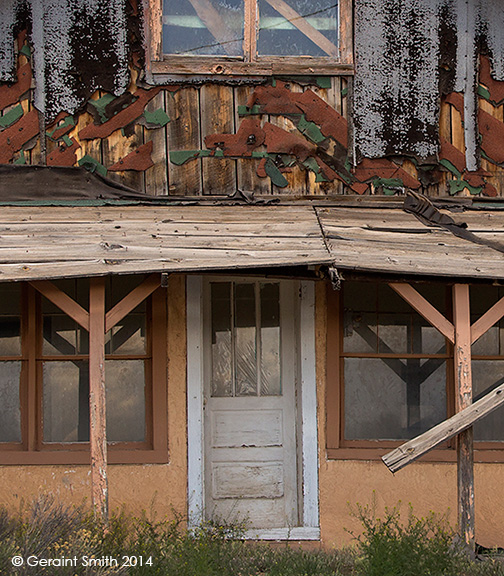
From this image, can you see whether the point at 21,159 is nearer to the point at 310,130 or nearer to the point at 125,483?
the point at 310,130

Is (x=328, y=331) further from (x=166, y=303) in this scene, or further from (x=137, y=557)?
(x=137, y=557)

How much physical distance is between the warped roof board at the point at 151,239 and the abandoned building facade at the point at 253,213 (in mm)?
103

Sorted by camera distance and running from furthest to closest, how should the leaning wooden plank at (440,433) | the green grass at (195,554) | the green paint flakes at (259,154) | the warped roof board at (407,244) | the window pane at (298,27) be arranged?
1. the window pane at (298,27)
2. the green paint flakes at (259,154)
3. the warped roof board at (407,244)
4. the leaning wooden plank at (440,433)
5. the green grass at (195,554)

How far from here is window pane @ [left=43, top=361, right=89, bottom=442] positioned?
20.4 ft

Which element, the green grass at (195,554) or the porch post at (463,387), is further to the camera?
the porch post at (463,387)

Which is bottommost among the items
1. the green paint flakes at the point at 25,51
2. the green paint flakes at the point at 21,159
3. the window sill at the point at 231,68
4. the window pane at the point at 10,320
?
the window pane at the point at 10,320

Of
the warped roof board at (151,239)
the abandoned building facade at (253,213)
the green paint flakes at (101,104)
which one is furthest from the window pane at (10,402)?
the green paint flakes at (101,104)

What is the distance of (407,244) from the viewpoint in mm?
5289

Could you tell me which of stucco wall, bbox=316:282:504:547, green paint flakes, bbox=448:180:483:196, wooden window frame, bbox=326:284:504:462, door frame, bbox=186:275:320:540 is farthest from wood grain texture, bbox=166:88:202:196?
stucco wall, bbox=316:282:504:547

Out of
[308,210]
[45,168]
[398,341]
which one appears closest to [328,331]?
[398,341]

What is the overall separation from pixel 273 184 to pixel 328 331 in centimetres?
132

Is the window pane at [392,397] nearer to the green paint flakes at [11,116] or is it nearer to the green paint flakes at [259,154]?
the green paint flakes at [259,154]

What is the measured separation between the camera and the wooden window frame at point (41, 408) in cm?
601

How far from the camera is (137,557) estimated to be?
15.3 feet
